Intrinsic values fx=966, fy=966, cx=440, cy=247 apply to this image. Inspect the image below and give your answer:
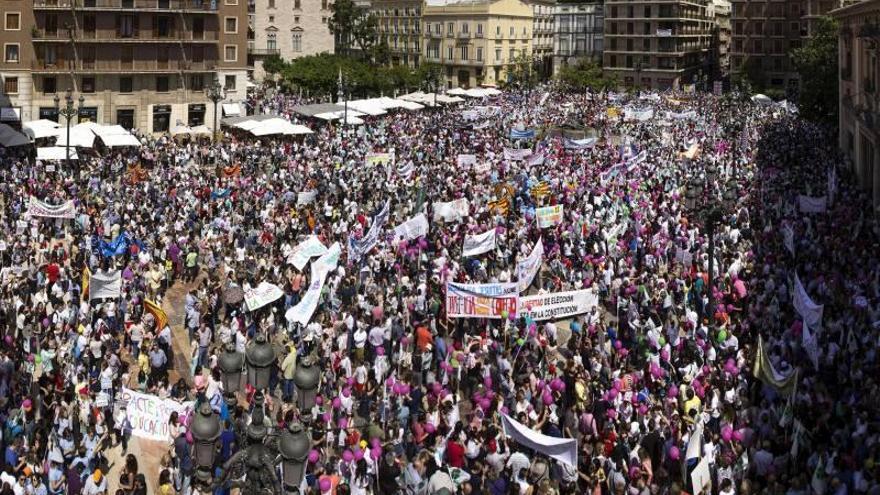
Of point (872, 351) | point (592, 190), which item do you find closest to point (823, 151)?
point (592, 190)

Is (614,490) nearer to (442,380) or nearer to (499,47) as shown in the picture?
(442,380)

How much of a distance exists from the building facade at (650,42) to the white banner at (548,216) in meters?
82.6

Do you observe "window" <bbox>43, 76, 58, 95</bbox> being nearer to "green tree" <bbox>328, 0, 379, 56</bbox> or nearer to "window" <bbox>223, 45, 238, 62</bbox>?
"window" <bbox>223, 45, 238, 62</bbox>

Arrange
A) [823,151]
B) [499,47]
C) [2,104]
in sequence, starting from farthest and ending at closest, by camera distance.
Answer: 1. [499,47]
2. [2,104]
3. [823,151]

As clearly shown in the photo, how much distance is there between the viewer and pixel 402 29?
4985 inches

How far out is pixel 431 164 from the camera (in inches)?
1679

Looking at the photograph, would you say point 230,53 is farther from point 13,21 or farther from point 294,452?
point 294,452

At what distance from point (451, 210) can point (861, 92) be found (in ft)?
77.0

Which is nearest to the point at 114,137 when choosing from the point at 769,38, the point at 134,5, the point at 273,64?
the point at 134,5

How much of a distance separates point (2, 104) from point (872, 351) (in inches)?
2037

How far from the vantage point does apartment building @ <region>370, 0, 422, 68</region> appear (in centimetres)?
12419

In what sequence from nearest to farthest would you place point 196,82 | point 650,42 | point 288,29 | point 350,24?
point 196,82 → point 350,24 → point 288,29 → point 650,42

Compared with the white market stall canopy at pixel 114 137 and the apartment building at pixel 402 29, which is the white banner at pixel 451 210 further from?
the apartment building at pixel 402 29

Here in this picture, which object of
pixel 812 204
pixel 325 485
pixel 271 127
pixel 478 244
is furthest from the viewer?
pixel 271 127
